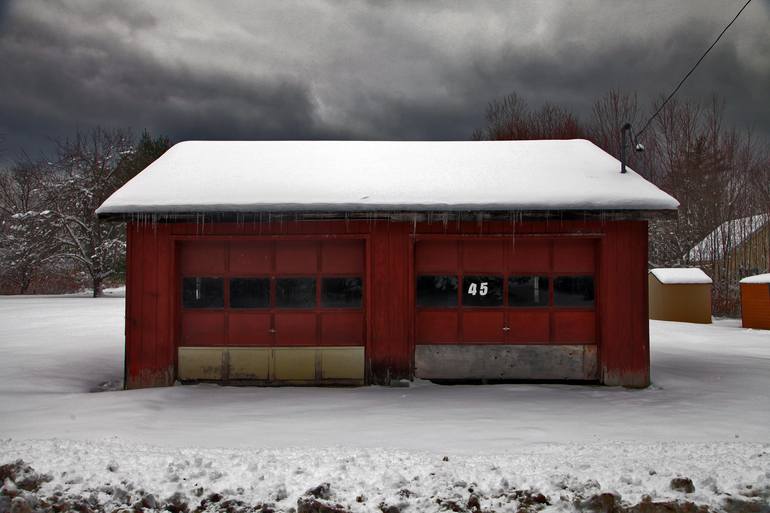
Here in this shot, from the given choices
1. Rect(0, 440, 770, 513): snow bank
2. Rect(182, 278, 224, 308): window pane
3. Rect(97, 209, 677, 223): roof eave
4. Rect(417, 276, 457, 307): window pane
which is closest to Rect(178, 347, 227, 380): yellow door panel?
Rect(182, 278, 224, 308): window pane

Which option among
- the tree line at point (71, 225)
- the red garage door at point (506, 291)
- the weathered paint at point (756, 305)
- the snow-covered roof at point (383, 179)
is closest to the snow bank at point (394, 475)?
the red garage door at point (506, 291)

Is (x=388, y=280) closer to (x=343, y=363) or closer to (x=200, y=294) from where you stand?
(x=343, y=363)

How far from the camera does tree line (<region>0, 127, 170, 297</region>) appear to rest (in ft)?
97.4

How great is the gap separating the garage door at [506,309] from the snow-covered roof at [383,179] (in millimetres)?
906

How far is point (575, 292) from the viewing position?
31.8 feet

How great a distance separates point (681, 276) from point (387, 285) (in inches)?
590

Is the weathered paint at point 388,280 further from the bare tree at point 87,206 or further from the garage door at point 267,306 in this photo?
the bare tree at point 87,206

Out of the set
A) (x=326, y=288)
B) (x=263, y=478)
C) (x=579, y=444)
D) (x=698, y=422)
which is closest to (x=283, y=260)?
(x=326, y=288)

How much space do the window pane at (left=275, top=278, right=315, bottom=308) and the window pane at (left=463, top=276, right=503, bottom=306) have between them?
8.56 feet

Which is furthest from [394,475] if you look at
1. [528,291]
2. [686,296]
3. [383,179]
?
[686,296]

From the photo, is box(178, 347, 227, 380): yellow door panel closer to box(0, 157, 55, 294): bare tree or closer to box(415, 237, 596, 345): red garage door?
box(415, 237, 596, 345): red garage door

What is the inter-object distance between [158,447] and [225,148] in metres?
7.59

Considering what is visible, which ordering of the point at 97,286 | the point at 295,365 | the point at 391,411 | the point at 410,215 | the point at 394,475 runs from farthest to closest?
the point at 97,286, the point at 295,365, the point at 410,215, the point at 391,411, the point at 394,475

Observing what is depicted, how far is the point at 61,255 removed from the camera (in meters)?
29.3
